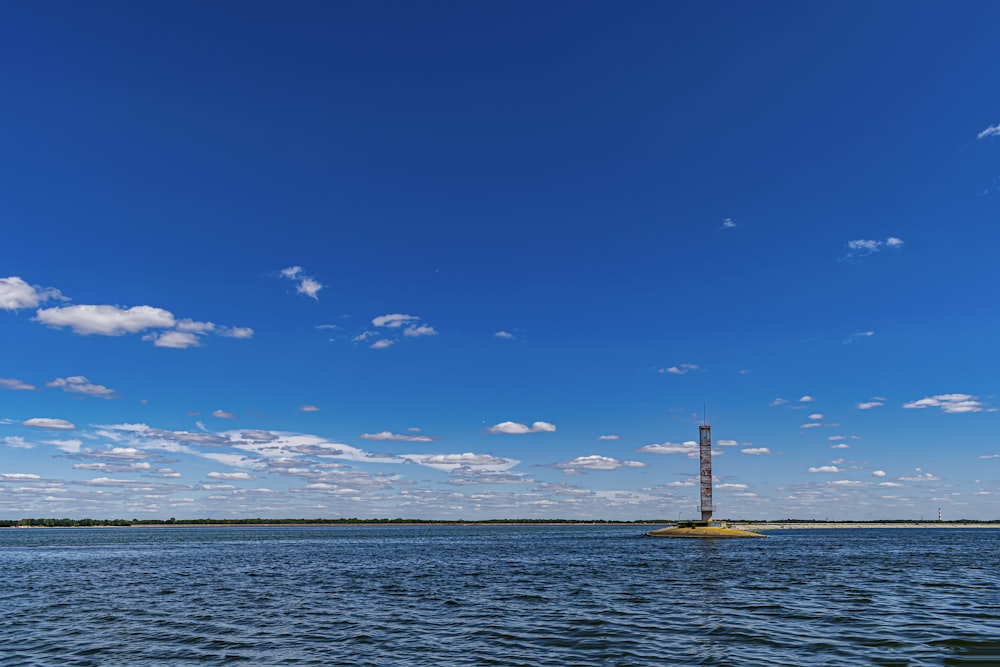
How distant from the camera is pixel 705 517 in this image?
157750 millimetres

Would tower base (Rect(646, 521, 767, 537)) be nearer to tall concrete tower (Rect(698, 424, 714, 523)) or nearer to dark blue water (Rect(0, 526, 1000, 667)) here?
tall concrete tower (Rect(698, 424, 714, 523))

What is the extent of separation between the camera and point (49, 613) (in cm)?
3769

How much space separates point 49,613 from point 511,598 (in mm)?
26960

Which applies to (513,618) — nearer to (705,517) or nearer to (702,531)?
(702,531)

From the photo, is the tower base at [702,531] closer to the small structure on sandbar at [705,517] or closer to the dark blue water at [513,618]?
the small structure on sandbar at [705,517]

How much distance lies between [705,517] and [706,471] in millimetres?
10898

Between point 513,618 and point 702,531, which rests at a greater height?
point 513,618

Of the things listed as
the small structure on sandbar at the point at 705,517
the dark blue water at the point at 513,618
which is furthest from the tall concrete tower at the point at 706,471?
the dark blue water at the point at 513,618

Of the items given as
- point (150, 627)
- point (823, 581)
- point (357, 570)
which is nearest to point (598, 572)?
point (823, 581)

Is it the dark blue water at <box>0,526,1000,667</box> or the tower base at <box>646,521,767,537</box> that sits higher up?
the dark blue water at <box>0,526,1000,667</box>

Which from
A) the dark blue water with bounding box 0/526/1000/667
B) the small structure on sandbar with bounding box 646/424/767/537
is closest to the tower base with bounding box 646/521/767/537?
the small structure on sandbar with bounding box 646/424/767/537

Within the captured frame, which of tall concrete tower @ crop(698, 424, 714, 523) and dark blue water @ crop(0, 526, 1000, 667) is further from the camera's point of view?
tall concrete tower @ crop(698, 424, 714, 523)

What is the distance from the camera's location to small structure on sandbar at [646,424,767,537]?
146000 mm

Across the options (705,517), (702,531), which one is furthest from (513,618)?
(705,517)
